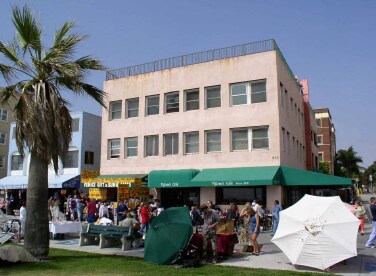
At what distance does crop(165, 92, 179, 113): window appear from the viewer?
93.1 ft

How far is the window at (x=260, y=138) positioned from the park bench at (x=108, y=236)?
12.0 m

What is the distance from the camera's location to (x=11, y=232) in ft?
58.2

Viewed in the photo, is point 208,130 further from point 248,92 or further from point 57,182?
point 57,182

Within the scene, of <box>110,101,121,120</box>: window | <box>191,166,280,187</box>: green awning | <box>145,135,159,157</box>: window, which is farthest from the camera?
<box>110,101,121,120</box>: window

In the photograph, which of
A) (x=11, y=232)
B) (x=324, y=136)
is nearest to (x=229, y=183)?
(x=11, y=232)

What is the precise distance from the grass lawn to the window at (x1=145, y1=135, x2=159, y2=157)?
54.9 ft

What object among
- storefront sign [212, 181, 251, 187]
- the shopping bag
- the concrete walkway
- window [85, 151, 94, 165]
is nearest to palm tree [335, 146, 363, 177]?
window [85, 151, 94, 165]

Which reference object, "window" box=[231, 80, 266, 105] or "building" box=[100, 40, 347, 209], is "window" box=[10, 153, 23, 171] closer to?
"building" box=[100, 40, 347, 209]

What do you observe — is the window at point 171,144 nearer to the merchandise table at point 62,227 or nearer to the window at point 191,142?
the window at point 191,142

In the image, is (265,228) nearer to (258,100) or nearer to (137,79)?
(258,100)

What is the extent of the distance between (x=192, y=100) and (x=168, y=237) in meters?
17.0

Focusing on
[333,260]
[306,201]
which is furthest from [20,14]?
[333,260]

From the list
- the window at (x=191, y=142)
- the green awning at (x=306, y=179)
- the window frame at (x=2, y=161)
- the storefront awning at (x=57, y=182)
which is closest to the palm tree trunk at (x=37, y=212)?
the green awning at (x=306, y=179)

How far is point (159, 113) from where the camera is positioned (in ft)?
94.5
